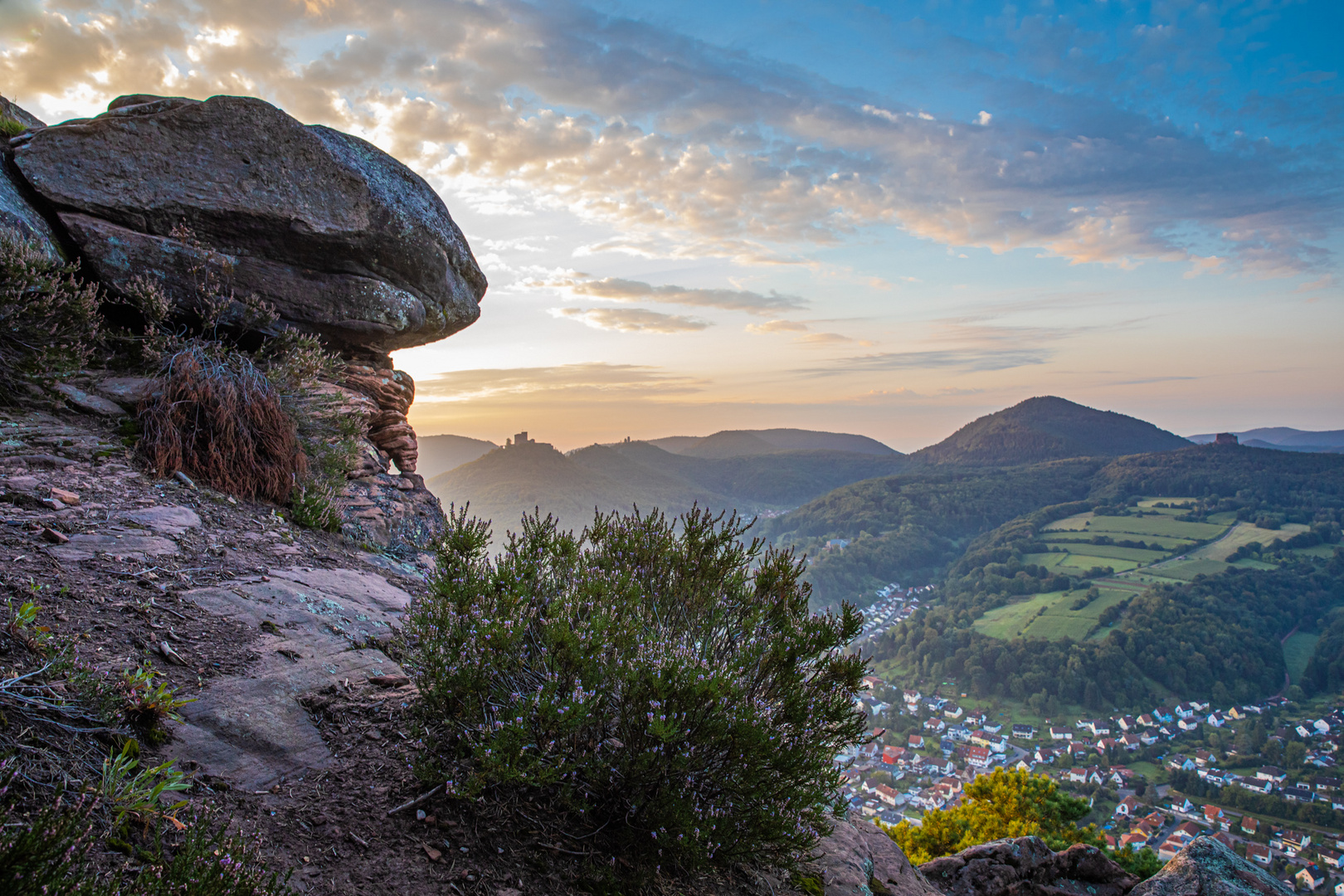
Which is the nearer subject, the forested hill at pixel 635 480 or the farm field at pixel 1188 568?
the forested hill at pixel 635 480

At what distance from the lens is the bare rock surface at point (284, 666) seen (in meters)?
2.95

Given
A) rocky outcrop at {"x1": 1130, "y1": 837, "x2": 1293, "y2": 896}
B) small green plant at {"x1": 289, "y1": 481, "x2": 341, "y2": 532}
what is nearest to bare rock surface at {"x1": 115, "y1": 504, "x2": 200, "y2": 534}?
small green plant at {"x1": 289, "y1": 481, "x2": 341, "y2": 532}

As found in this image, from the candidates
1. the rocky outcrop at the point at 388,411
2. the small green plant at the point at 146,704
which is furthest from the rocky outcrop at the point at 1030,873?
the rocky outcrop at the point at 388,411

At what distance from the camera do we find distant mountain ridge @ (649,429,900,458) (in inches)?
5133

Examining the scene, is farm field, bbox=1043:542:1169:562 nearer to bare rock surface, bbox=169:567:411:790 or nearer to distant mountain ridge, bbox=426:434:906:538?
distant mountain ridge, bbox=426:434:906:538

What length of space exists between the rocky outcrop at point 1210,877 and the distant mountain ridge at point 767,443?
Result: 4569 inches

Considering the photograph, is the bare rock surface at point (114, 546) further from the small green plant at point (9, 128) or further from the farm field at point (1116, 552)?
the farm field at point (1116, 552)

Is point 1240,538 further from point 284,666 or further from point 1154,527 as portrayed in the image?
point 284,666

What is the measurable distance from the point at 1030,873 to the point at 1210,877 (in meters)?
1.48

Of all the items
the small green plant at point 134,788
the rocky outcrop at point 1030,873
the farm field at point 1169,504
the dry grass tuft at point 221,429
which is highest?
the dry grass tuft at point 221,429

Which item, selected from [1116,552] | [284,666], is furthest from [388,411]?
[1116,552]

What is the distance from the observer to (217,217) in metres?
8.64

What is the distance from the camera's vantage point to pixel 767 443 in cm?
14400

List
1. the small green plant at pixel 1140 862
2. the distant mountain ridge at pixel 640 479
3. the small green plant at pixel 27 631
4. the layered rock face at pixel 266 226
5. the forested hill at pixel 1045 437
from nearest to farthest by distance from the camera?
the small green plant at pixel 27 631
the layered rock face at pixel 266 226
the small green plant at pixel 1140 862
the distant mountain ridge at pixel 640 479
the forested hill at pixel 1045 437
